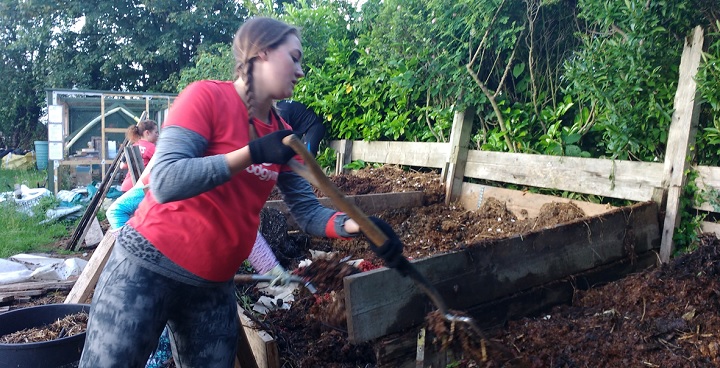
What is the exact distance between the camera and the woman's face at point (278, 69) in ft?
6.51

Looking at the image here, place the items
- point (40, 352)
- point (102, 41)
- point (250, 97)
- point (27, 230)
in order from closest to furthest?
point (250, 97) < point (40, 352) < point (27, 230) < point (102, 41)

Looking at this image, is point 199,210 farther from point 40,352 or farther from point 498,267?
point 498,267

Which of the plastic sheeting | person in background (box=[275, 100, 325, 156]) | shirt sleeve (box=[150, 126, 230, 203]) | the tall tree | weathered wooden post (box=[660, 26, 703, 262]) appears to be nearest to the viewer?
shirt sleeve (box=[150, 126, 230, 203])

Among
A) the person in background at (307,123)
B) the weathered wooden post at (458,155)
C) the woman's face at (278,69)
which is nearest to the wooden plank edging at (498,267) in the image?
the woman's face at (278,69)

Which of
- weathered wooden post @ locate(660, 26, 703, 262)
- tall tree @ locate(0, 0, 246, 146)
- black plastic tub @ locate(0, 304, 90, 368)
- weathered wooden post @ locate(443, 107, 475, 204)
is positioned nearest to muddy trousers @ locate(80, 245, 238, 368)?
black plastic tub @ locate(0, 304, 90, 368)

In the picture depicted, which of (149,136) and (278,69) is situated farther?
(149,136)

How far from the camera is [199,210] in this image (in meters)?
1.94

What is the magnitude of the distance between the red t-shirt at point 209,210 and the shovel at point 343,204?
0.70 feet

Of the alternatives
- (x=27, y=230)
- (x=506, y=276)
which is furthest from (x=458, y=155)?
(x=27, y=230)

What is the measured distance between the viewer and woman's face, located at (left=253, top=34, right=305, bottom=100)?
1.98 m

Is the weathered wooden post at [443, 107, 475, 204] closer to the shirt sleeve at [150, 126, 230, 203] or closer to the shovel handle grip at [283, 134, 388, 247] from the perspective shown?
the shovel handle grip at [283, 134, 388, 247]

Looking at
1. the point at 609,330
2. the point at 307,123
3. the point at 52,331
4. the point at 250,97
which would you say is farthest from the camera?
the point at 307,123

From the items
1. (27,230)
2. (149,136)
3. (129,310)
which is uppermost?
(149,136)

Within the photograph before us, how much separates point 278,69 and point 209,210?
56 centimetres
